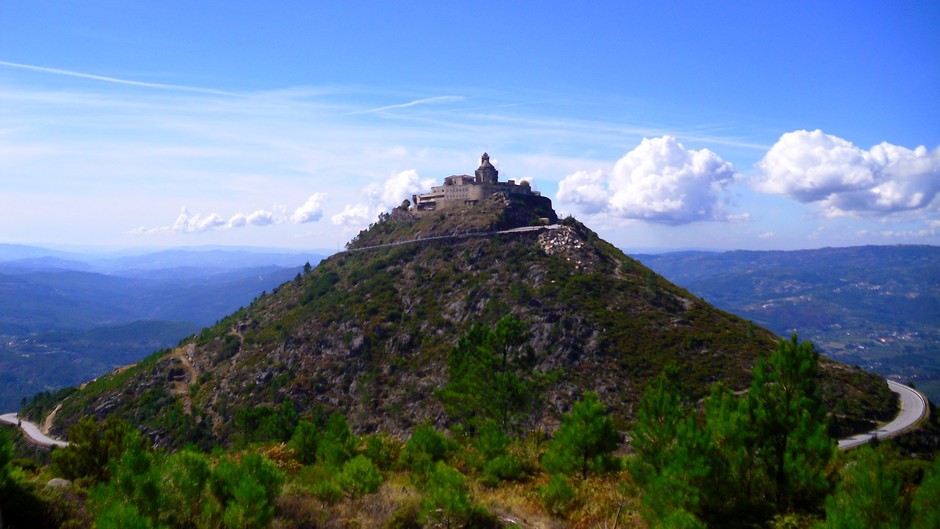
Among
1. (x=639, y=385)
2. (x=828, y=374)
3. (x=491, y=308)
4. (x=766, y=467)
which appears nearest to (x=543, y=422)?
(x=639, y=385)

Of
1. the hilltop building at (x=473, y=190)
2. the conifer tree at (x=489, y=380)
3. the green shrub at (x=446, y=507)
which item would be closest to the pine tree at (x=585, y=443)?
the green shrub at (x=446, y=507)

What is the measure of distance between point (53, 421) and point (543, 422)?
247 ft

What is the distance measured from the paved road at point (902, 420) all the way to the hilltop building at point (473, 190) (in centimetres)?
6167

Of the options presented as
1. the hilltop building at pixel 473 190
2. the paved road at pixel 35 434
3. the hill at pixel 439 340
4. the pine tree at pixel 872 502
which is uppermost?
the hilltop building at pixel 473 190

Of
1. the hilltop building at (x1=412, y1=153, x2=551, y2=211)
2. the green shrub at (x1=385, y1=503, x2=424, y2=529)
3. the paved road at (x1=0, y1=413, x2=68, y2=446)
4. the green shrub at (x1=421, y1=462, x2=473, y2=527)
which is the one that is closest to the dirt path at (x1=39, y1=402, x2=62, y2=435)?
the paved road at (x1=0, y1=413, x2=68, y2=446)

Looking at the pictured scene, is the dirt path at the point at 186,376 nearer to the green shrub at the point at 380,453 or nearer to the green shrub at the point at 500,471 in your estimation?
the green shrub at the point at 380,453

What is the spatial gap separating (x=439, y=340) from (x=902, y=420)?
50.4m

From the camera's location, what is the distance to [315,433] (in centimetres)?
1803

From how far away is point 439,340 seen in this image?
7106cm

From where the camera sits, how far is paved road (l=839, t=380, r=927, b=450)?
46250 millimetres

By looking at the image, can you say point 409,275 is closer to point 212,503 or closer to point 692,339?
point 692,339

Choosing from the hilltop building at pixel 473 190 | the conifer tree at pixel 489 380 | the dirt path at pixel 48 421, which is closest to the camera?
the conifer tree at pixel 489 380

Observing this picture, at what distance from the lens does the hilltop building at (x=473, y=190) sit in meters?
101

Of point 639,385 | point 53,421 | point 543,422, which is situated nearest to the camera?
point 543,422
